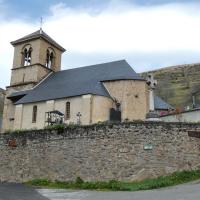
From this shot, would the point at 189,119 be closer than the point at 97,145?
No

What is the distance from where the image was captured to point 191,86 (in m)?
70.0

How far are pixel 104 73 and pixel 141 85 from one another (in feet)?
12.9

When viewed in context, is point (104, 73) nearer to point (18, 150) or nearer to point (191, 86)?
point (18, 150)

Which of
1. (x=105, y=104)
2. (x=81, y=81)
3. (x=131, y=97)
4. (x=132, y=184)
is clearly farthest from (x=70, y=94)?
(x=132, y=184)

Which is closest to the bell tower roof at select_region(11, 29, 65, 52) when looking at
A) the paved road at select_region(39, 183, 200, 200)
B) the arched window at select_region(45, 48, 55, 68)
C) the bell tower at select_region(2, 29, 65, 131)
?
the bell tower at select_region(2, 29, 65, 131)

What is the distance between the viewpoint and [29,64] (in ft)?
130

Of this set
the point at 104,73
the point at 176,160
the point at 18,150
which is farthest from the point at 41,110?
the point at 176,160

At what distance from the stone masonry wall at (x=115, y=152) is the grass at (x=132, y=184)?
0.43 metres

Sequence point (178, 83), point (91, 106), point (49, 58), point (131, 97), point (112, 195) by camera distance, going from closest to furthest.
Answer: point (112, 195) < point (91, 106) < point (131, 97) < point (49, 58) < point (178, 83)

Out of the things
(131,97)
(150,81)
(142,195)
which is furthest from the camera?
(131,97)

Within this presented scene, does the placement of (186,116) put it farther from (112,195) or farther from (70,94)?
(112,195)

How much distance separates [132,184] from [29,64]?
2309cm

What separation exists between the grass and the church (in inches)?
352

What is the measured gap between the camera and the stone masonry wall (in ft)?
67.8
